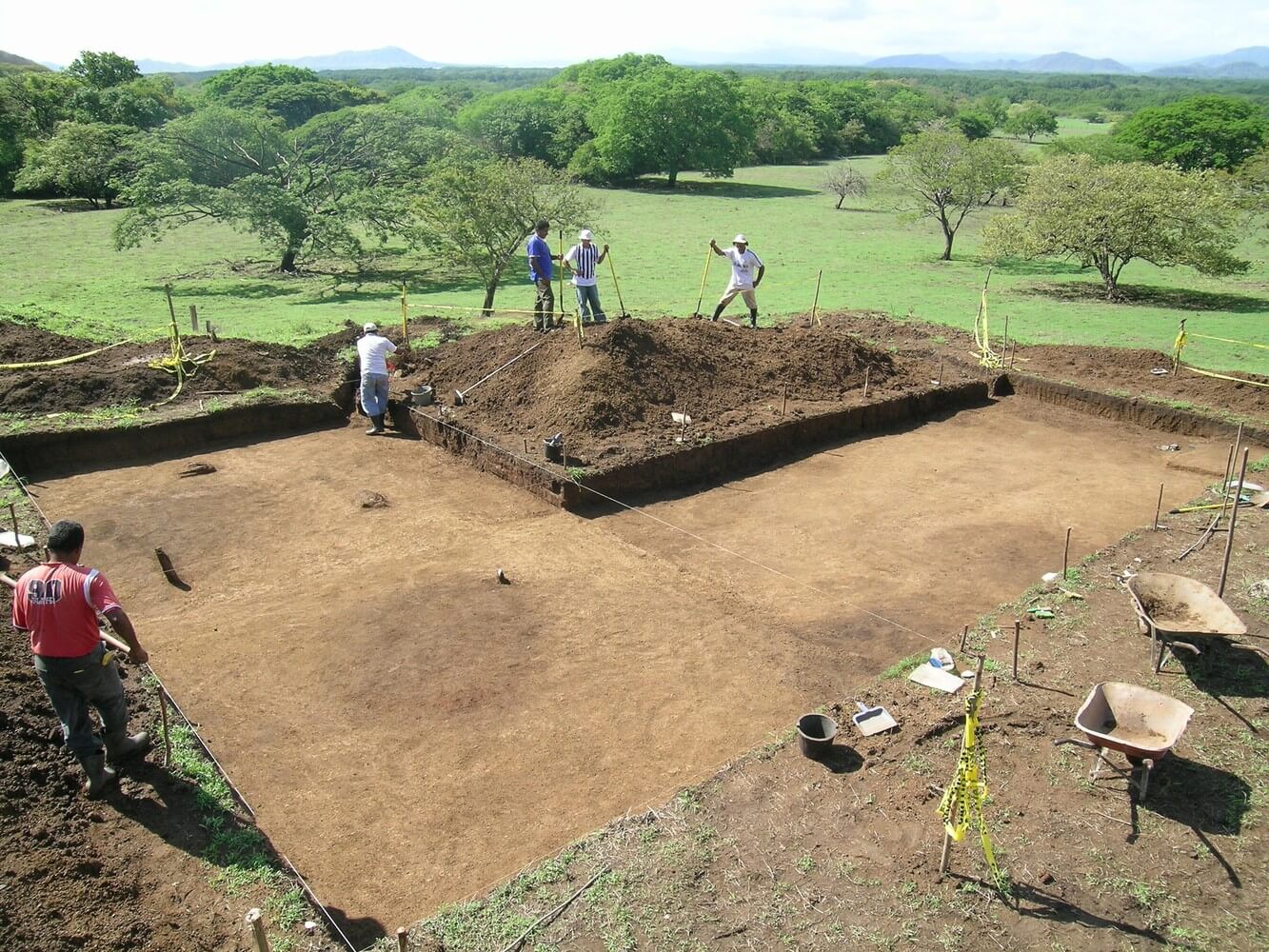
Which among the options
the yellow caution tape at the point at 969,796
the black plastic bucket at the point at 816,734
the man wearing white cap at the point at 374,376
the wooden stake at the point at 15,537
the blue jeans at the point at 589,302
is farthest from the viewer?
the blue jeans at the point at 589,302

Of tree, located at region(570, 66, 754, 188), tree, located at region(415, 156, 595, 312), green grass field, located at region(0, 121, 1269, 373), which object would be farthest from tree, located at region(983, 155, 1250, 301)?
tree, located at region(570, 66, 754, 188)

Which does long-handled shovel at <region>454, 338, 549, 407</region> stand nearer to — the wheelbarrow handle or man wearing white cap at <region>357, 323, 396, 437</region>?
man wearing white cap at <region>357, 323, 396, 437</region>

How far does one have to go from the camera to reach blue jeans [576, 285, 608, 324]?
579 inches

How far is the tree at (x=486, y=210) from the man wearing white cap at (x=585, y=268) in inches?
165

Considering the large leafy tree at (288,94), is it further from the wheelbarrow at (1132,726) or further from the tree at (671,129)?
the wheelbarrow at (1132,726)

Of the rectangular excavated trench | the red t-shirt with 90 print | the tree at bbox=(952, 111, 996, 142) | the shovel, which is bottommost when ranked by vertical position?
the rectangular excavated trench

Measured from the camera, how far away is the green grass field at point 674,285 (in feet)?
60.7

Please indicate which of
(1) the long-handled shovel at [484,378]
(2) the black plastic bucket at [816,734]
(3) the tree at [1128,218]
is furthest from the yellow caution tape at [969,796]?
(3) the tree at [1128,218]

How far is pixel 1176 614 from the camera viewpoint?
7.47 m

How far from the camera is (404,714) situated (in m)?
7.21

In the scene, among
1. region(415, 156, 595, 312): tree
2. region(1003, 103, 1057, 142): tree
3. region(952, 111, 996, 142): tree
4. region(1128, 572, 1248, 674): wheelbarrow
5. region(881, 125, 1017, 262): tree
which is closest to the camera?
region(1128, 572, 1248, 674): wheelbarrow

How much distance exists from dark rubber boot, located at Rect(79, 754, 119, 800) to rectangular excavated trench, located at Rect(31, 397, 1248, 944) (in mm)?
936

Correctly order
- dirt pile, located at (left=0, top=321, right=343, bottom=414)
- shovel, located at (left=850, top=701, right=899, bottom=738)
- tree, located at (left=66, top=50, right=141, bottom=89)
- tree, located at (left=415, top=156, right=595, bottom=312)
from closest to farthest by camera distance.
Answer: shovel, located at (left=850, top=701, right=899, bottom=738)
dirt pile, located at (left=0, top=321, right=343, bottom=414)
tree, located at (left=415, top=156, right=595, bottom=312)
tree, located at (left=66, top=50, right=141, bottom=89)

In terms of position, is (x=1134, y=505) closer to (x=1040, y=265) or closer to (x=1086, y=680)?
(x=1086, y=680)
